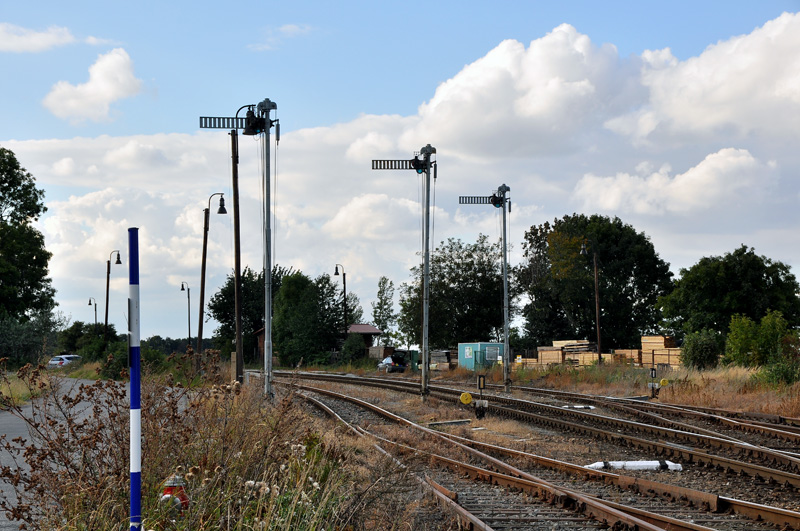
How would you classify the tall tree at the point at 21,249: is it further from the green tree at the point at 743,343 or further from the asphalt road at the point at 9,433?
the green tree at the point at 743,343

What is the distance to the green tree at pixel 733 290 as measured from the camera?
65188mm

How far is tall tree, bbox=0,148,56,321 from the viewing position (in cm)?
4641

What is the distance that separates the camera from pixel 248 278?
82938mm

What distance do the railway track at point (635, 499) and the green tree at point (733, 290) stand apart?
184 feet

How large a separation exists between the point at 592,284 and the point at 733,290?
11.4 m

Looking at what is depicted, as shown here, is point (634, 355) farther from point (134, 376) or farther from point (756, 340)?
point (134, 376)

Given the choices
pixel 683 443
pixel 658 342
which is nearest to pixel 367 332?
pixel 658 342

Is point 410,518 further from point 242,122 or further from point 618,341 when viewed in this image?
point 618,341

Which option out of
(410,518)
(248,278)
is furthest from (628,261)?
(410,518)

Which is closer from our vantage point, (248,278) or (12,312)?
(12,312)

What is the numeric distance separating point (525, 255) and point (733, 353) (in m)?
48.6

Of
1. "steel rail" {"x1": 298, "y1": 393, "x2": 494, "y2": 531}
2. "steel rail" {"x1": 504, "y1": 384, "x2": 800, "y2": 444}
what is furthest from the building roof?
"steel rail" {"x1": 298, "y1": 393, "x2": 494, "y2": 531}

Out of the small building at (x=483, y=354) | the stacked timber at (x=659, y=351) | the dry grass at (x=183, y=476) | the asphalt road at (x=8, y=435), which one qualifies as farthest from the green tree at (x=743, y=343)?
the dry grass at (x=183, y=476)

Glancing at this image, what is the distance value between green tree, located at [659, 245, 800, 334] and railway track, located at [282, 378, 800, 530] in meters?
56.0
